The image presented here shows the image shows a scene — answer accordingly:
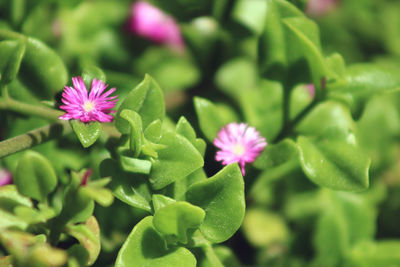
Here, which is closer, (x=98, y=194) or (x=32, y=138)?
(x=98, y=194)

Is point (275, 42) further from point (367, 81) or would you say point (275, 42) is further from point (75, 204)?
point (75, 204)

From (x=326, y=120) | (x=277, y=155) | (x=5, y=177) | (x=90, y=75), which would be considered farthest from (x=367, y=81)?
(x=5, y=177)

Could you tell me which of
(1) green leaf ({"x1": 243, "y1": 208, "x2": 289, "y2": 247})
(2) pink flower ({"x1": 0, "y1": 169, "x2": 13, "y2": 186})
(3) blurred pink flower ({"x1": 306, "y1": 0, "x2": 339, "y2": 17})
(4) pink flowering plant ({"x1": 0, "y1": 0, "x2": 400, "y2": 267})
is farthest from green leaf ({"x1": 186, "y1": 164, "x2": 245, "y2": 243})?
(3) blurred pink flower ({"x1": 306, "y1": 0, "x2": 339, "y2": 17})

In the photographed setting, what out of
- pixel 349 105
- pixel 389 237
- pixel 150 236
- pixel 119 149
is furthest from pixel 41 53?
pixel 389 237

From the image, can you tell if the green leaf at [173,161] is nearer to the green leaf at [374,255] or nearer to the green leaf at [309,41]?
the green leaf at [309,41]

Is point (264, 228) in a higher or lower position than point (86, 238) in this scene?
lower

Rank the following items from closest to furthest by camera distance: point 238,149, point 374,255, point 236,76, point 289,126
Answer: point 238,149 → point 289,126 → point 374,255 → point 236,76

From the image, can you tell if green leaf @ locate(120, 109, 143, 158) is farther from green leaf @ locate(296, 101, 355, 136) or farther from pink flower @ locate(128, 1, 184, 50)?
pink flower @ locate(128, 1, 184, 50)
